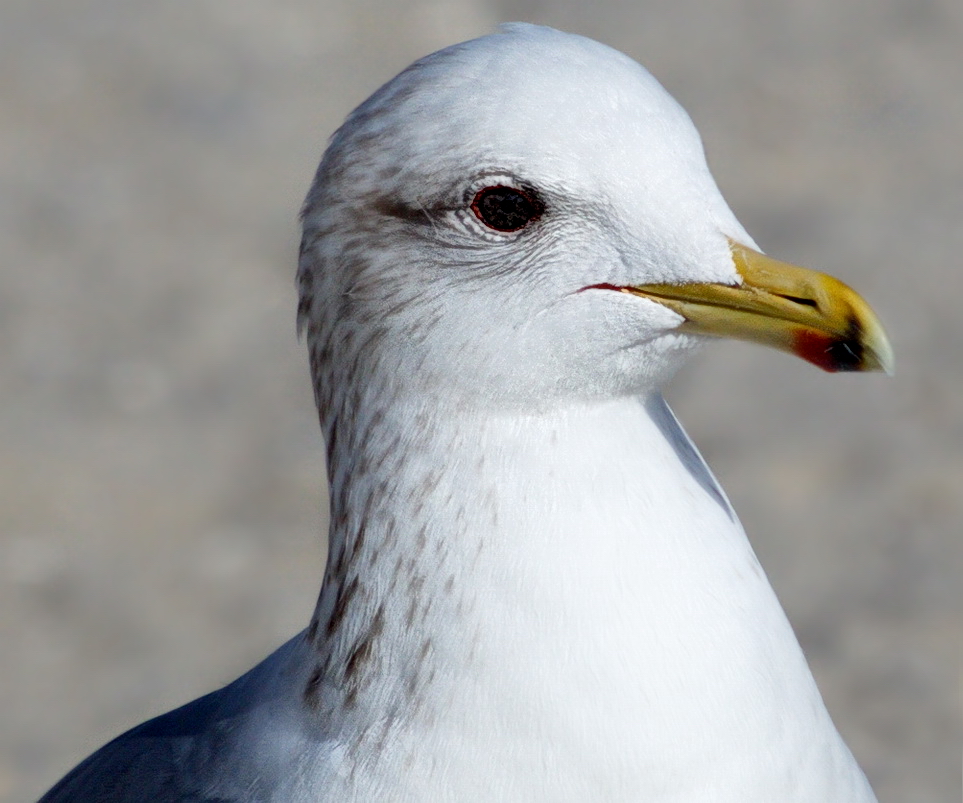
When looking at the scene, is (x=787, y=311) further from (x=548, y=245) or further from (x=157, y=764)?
(x=157, y=764)

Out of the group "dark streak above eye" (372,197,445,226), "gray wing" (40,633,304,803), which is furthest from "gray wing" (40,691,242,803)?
"dark streak above eye" (372,197,445,226)

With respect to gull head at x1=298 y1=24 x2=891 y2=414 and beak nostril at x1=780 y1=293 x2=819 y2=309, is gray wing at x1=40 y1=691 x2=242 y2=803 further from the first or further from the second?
beak nostril at x1=780 y1=293 x2=819 y2=309

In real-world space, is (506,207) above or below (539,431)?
A: above

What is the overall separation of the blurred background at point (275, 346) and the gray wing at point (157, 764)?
5.39 feet

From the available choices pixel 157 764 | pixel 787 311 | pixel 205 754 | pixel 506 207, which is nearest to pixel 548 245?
pixel 506 207

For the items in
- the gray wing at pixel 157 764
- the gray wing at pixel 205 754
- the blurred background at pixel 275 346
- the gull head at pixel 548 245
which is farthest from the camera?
the blurred background at pixel 275 346

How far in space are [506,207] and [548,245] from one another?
61mm

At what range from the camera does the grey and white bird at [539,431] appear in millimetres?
1668

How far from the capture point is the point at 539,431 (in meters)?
1.72

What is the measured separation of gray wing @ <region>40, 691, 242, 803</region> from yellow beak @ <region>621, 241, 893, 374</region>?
80cm

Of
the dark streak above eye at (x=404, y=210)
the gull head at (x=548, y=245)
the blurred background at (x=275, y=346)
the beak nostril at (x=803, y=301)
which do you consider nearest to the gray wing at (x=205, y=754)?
the gull head at (x=548, y=245)

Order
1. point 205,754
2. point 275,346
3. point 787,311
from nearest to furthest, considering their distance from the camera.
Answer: point 787,311, point 205,754, point 275,346

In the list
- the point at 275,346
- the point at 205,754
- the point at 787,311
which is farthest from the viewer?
the point at 275,346

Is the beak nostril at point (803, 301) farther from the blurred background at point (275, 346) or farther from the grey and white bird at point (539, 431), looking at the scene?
the blurred background at point (275, 346)
